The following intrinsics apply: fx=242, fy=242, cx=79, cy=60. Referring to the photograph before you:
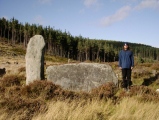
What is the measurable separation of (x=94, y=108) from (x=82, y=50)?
106 metres

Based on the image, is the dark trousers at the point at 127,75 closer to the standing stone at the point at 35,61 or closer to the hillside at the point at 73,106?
the hillside at the point at 73,106

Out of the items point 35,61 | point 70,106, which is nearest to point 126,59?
point 35,61

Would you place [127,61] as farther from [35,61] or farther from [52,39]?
[52,39]

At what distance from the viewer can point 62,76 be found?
38.0 feet

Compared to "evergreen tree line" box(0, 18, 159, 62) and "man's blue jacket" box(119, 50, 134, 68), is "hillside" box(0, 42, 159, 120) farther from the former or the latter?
"evergreen tree line" box(0, 18, 159, 62)

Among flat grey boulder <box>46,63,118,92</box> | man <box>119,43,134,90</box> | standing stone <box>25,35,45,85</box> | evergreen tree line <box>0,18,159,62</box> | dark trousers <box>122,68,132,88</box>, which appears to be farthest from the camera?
evergreen tree line <box>0,18,159,62</box>

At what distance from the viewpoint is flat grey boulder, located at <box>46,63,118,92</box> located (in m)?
11.0

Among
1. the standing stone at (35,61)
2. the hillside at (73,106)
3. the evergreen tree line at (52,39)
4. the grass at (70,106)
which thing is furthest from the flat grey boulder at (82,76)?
the evergreen tree line at (52,39)

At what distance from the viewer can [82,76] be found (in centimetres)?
1123

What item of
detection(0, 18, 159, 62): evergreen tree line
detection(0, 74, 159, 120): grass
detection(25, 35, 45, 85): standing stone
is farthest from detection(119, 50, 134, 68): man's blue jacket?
detection(0, 18, 159, 62): evergreen tree line

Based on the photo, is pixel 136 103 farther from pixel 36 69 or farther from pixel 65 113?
pixel 36 69

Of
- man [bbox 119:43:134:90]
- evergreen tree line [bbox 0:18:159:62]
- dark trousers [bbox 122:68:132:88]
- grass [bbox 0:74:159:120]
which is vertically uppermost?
evergreen tree line [bbox 0:18:159:62]

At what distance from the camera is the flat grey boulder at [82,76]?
10992mm

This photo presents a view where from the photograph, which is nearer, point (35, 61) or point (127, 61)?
point (127, 61)
